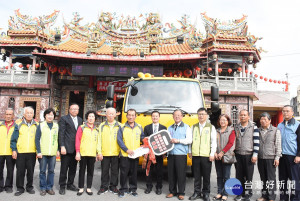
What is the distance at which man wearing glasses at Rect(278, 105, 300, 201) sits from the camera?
3.81m

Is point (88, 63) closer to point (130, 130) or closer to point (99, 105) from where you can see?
point (99, 105)

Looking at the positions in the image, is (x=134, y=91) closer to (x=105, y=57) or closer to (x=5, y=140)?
(x=5, y=140)

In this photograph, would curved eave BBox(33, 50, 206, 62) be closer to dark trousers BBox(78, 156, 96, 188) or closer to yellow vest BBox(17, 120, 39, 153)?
yellow vest BBox(17, 120, 39, 153)

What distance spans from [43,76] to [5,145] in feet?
33.1

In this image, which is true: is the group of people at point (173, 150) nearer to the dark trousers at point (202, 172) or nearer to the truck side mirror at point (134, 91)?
the dark trousers at point (202, 172)

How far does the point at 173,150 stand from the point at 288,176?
6.65 feet

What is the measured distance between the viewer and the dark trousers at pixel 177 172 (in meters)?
4.07

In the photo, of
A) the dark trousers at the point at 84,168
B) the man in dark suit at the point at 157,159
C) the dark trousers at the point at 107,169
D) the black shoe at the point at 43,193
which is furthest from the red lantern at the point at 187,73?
the black shoe at the point at 43,193

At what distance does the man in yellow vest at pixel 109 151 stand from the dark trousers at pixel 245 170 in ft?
7.17

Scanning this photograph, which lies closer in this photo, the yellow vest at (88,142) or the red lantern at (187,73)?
the yellow vest at (88,142)

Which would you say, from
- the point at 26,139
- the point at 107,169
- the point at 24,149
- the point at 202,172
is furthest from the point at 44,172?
the point at 202,172

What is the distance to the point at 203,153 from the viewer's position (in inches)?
159

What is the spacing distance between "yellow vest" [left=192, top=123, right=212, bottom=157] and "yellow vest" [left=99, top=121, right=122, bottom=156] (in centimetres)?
142

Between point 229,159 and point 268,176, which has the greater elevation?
point 229,159
